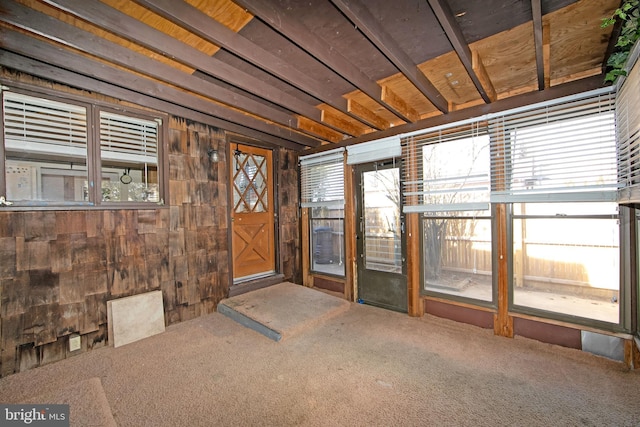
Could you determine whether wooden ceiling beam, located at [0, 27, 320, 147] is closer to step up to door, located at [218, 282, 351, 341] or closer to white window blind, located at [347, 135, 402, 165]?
white window blind, located at [347, 135, 402, 165]

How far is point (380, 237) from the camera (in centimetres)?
380

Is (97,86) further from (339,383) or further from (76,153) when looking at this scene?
(339,383)

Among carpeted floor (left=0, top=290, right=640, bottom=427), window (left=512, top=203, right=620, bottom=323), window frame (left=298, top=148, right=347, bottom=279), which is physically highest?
window frame (left=298, top=148, right=347, bottom=279)

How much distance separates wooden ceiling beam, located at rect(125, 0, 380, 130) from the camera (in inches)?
57.7

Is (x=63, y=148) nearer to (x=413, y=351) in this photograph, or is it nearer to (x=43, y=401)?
(x=43, y=401)

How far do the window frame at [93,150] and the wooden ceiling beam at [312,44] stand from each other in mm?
2120

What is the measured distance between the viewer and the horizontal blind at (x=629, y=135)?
166cm

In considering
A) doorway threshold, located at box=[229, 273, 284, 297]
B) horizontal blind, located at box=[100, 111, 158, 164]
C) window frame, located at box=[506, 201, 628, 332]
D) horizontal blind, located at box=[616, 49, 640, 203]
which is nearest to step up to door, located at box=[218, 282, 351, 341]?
doorway threshold, located at box=[229, 273, 284, 297]

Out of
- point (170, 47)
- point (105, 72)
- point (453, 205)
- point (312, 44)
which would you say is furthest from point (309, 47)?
point (453, 205)

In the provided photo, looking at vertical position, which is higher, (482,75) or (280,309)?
(482,75)

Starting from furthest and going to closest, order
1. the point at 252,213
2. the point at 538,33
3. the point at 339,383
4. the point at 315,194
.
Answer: the point at 315,194 < the point at 252,213 < the point at 339,383 < the point at 538,33

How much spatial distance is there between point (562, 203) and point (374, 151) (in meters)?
2.06

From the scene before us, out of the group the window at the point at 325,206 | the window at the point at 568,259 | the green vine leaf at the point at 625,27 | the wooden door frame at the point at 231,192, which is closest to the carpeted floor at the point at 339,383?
the window at the point at 568,259

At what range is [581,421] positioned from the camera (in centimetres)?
164
